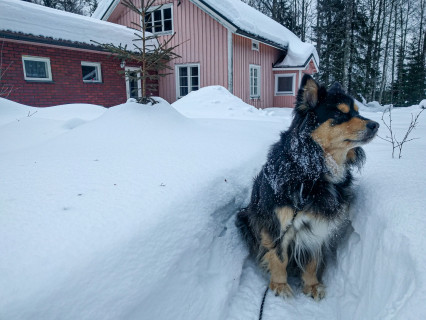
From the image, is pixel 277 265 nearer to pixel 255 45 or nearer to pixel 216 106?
pixel 216 106

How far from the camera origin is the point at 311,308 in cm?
217

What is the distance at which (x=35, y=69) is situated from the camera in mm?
9484

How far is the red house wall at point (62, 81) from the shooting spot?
28.7 feet

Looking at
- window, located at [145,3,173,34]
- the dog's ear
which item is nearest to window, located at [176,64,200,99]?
window, located at [145,3,173,34]

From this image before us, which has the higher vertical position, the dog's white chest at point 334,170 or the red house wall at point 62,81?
the red house wall at point 62,81

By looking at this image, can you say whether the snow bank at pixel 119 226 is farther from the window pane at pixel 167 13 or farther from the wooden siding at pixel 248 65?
the window pane at pixel 167 13

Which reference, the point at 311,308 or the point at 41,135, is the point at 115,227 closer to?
the point at 311,308

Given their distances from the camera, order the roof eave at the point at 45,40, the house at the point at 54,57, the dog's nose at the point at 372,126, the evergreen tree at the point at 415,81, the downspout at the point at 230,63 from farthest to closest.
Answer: the evergreen tree at the point at 415,81 < the downspout at the point at 230,63 < the house at the point at 54,57 < the roof eave at the point at 45,40 < the dog's nose at the point at 372,126

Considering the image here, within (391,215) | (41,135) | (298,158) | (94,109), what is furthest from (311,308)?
(94,109)

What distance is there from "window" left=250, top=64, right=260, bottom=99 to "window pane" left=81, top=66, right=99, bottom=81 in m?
7.04

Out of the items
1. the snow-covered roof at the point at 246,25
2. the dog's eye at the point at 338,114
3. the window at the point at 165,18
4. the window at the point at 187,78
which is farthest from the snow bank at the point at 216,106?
the window at the point at 165,18

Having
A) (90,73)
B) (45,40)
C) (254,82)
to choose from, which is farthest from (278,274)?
(254,82)

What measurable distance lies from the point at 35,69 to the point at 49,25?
158cm

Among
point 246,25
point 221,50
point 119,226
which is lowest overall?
point 119,226
